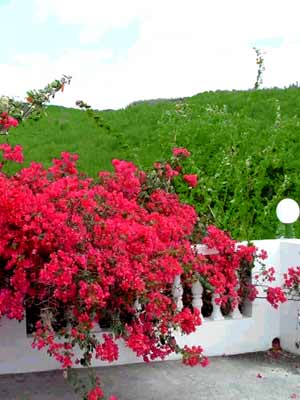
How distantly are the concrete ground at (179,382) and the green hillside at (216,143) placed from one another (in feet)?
5.03

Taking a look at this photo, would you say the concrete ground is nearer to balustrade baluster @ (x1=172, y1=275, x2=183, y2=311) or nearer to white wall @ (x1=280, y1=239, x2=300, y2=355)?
white wall @ (x1=280, y1=239, x2=300, y2=355)

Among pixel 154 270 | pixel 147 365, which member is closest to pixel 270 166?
pixel 147 365

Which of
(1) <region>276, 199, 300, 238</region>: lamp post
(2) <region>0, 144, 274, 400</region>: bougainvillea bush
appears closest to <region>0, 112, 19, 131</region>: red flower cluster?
(2) <region>0, 144, 274, 400</region>: bougainvillea bush

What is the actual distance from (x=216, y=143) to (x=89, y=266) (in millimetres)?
7949

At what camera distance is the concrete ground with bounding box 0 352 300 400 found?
4.91m

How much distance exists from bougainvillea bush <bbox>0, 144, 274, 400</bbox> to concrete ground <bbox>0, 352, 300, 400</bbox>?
0.33m

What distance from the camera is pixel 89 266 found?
4.33 meters

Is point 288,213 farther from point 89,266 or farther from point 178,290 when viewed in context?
point 89,266

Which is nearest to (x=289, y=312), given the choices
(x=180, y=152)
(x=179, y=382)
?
(x=179, y=382)

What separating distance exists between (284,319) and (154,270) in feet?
6.11

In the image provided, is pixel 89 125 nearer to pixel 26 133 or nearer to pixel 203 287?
pixel 26 133

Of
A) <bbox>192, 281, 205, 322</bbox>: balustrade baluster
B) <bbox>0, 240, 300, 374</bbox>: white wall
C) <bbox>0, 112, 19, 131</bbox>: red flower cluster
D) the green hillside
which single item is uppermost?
the green hillside

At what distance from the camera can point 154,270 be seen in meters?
4.56

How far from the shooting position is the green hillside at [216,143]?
835cm
